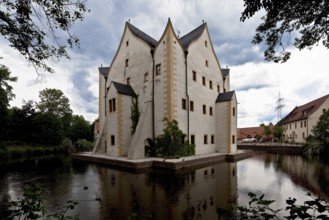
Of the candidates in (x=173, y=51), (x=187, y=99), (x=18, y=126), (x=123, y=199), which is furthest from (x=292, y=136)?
(x=18, y=126)

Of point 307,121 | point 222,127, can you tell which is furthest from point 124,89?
point 307,121

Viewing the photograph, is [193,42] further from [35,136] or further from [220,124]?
[35,136]

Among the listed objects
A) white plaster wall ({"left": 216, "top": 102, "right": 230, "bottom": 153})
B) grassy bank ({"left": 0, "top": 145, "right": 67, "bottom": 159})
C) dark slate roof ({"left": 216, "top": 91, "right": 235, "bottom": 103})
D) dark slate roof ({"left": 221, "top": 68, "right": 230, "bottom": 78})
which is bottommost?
grassy bank ({"left": 0, "top": 145, "right": 67, "bottom": 159})

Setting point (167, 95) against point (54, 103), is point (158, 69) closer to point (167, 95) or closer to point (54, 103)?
point (167, 95)


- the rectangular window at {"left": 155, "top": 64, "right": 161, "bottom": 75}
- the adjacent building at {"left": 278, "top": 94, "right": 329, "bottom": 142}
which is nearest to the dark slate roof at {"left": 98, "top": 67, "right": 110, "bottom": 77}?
the rectangular window at {"left": 155, "top": 64, "right": 161, "bottom": 75}

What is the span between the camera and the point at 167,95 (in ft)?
59.2

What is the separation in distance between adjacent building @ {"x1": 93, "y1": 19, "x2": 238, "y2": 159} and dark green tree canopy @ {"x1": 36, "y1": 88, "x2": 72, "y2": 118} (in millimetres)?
21239

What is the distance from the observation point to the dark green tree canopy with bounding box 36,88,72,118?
128 feet

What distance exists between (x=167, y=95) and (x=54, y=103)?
3230cm

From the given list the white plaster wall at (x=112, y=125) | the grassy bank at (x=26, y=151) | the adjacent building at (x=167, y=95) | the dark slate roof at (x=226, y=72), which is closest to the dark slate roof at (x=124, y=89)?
the adjacent building at (x=167, y=95)

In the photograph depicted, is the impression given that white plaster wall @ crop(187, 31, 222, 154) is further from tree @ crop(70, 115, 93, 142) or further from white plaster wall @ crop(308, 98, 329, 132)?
tree @ crop(70, 115, 93, 142)

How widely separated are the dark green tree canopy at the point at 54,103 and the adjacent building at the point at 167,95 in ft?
69.7

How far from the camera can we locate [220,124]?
23797mm

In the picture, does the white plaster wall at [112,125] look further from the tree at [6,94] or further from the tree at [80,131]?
the tree at [80,131]
